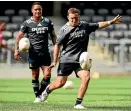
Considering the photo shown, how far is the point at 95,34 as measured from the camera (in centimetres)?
3403

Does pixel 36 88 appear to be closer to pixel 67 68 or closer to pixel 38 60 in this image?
pixel 38 60

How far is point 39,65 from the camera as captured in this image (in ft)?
51.6

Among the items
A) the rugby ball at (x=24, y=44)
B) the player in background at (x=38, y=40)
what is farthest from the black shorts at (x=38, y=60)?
the rugby ball at (x=24, y=44)

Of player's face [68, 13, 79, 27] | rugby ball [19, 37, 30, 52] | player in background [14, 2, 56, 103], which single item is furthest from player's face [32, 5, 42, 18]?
A: player's face [68, 13, 79, 27]

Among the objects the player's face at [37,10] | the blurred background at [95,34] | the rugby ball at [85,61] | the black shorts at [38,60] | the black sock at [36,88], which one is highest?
the player's face at [37,10]

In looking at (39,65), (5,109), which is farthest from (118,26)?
(5,109)

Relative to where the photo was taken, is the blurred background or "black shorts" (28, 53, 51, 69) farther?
the blurred background

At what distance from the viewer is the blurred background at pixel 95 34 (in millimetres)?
29906

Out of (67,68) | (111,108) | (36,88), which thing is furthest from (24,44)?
(111,108)

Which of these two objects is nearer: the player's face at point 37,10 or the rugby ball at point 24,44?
the player's face at point 37,10

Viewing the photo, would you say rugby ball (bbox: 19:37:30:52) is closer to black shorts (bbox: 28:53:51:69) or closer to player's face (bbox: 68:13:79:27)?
black shorts (bbox: 28:53:51:69)

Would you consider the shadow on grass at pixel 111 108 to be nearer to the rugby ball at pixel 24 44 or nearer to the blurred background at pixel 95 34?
the rugby ball at pixel 24 44

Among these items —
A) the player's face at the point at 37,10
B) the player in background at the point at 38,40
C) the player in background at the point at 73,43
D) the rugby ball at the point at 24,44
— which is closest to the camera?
the player in background at the point at 73,43

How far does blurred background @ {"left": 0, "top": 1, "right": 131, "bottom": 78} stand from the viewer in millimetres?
29906
